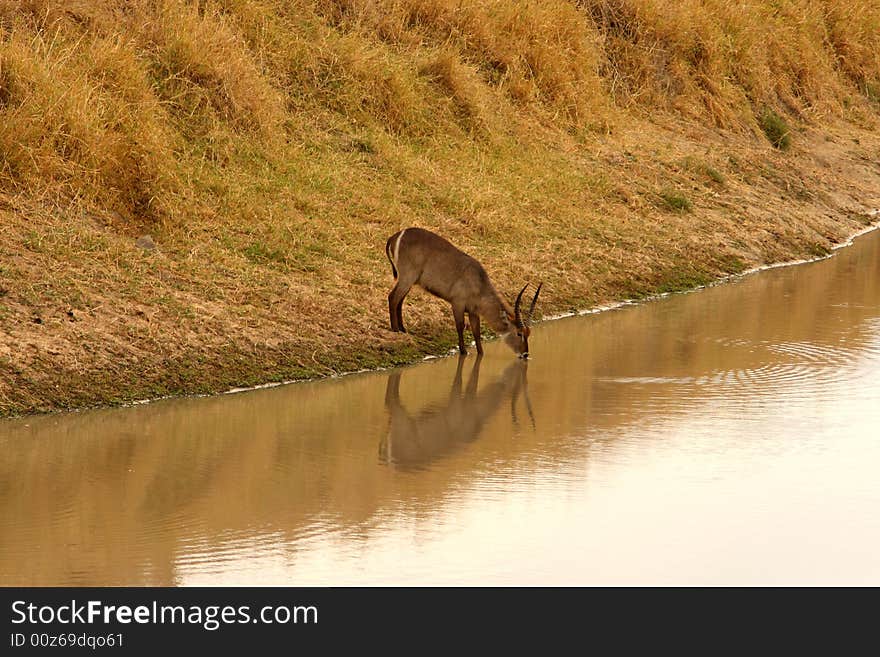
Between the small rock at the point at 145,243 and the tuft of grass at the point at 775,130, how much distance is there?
35.2 ft

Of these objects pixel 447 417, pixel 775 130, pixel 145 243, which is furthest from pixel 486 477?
pixel 775 130

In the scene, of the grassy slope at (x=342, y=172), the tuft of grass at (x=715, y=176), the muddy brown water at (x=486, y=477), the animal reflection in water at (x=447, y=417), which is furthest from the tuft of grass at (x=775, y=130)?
the animal reflection in water at (x=447, y=417)

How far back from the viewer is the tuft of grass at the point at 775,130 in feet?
61.4

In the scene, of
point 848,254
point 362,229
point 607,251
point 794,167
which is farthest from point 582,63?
point 362,229

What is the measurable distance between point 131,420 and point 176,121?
4.76 meters

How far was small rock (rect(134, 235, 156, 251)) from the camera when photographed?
9.98m

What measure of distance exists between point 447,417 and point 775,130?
468 inches

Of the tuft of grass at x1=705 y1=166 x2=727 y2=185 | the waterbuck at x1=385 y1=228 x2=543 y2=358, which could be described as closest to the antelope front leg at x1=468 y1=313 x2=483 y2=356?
the waterbuck at x1=385 y1=228 x2=543 y2=358

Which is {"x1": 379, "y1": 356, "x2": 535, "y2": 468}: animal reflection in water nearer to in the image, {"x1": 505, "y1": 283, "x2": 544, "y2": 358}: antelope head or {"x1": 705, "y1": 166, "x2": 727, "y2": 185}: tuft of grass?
{"x1": 505, "y1": 283, "x2": 544, "y2": 358}: antelope head

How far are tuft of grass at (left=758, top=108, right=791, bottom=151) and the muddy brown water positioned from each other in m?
8.94

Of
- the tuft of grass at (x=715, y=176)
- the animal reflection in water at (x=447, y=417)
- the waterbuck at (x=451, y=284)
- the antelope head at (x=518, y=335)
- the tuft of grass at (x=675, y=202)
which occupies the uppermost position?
the tuft of grass at (x=715, y=176)

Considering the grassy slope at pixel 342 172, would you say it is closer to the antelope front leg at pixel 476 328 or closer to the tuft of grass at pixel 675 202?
the tuft of grass at pixel 675 202

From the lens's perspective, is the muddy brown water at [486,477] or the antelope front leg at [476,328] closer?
the muddy brown water at [486,477]

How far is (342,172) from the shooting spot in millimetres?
12523
